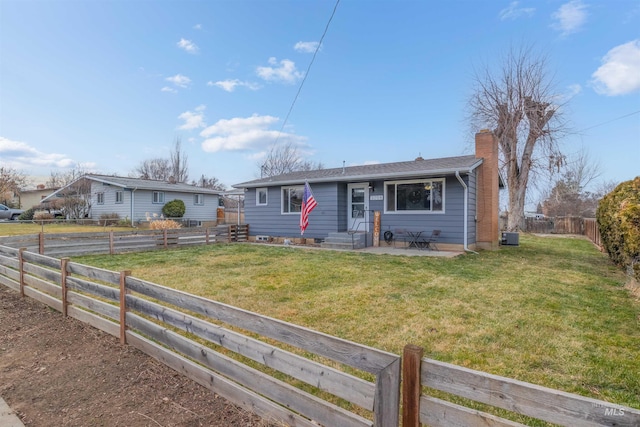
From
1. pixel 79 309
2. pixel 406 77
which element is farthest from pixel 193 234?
pixel 406 77

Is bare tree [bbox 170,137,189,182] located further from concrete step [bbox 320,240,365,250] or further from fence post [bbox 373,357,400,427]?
fence post [bbox 373,357,400,427]

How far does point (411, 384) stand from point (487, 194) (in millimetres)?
12153

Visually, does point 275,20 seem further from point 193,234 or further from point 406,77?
point 193,234

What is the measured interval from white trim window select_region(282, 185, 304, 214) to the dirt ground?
10.3m

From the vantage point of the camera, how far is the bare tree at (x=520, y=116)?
19422mm

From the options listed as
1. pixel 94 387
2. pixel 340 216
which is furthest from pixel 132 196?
pixel 94 387

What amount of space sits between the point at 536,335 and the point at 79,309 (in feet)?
18.8

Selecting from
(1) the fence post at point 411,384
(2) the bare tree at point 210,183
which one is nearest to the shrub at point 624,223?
(1) the fence post at point 411,384

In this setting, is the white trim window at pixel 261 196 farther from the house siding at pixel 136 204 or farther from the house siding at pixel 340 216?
the house siding at pixel 136 204

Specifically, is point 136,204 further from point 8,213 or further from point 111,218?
point 8,213

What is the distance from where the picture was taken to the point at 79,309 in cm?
446

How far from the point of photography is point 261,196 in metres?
15.4

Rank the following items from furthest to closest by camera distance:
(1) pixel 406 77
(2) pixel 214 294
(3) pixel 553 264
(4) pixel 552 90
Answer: (4) pixel 552 90, (1) pixel 406 77, (3) pixel 553 264, (2) pixel 214 294

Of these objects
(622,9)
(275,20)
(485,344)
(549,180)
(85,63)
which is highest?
(622,9)
